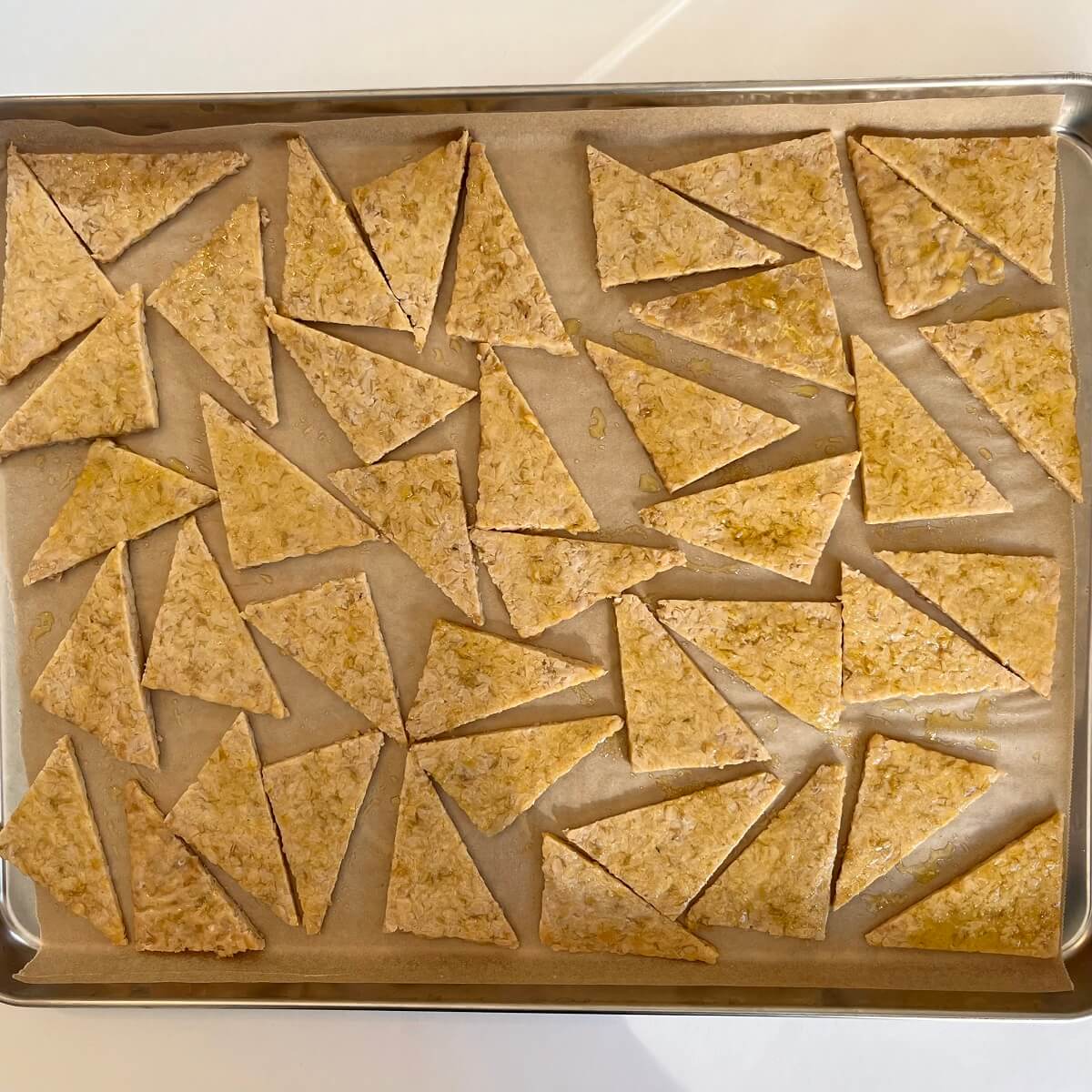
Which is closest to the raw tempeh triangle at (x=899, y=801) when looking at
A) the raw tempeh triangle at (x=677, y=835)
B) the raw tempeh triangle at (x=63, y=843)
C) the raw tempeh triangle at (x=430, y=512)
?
the raw tempeh triangle at (x=677, y=835)

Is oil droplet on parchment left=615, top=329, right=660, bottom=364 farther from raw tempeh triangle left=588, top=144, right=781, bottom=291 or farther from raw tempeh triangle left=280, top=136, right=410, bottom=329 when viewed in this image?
raw tempeh triangle left=280, top=136, right=410, bottom=329

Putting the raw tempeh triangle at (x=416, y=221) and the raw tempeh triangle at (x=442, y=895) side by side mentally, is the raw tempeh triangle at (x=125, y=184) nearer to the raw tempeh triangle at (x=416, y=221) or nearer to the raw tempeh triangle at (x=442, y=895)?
the raw tempeh triangle at (x=416, y=221)

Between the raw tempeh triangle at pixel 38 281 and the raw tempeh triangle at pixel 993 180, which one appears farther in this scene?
the raw tempeh triangle at pixel 38 281

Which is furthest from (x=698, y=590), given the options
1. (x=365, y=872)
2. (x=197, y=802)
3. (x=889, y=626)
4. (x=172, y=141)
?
(x=172, y=141)

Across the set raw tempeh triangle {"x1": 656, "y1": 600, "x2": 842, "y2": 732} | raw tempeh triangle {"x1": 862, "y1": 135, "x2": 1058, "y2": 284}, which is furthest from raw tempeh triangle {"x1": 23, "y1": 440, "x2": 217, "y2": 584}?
raw tempeh triangle {"x1": 862, "y1": 135, "x2": 1058, "y2": 284}

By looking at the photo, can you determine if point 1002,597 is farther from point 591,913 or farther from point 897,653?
point 591,913

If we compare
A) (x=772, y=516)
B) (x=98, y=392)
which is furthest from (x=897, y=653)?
(x=98, y=392)
